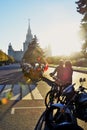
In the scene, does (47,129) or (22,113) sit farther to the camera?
(22,113)

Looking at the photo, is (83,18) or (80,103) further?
(83,18)

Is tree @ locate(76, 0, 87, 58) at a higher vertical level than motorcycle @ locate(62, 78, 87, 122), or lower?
higher

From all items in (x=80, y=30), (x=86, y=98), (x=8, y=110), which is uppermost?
(x=80, y=30)

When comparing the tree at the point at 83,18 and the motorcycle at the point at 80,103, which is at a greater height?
the tree at the point at 83,18

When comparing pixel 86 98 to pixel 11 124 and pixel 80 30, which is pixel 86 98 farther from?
pixel 80 30

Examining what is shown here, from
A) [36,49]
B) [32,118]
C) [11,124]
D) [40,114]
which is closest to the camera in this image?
[11,124]

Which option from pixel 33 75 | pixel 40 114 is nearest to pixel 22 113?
pixel 40 114

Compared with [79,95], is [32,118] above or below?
below

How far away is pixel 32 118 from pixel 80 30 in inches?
1888

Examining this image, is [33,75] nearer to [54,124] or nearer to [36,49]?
[54,124]

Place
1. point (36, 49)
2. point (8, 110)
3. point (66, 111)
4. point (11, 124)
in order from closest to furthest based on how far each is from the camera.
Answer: point (66, 111)
point (11, 124)
point (8, 110)
point (36, 49)

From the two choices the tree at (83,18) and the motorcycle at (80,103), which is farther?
the tree at (83,18)

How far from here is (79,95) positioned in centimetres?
933

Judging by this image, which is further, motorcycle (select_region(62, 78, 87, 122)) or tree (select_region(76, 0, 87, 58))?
tree (select_region(76, 0, 87, 58))
